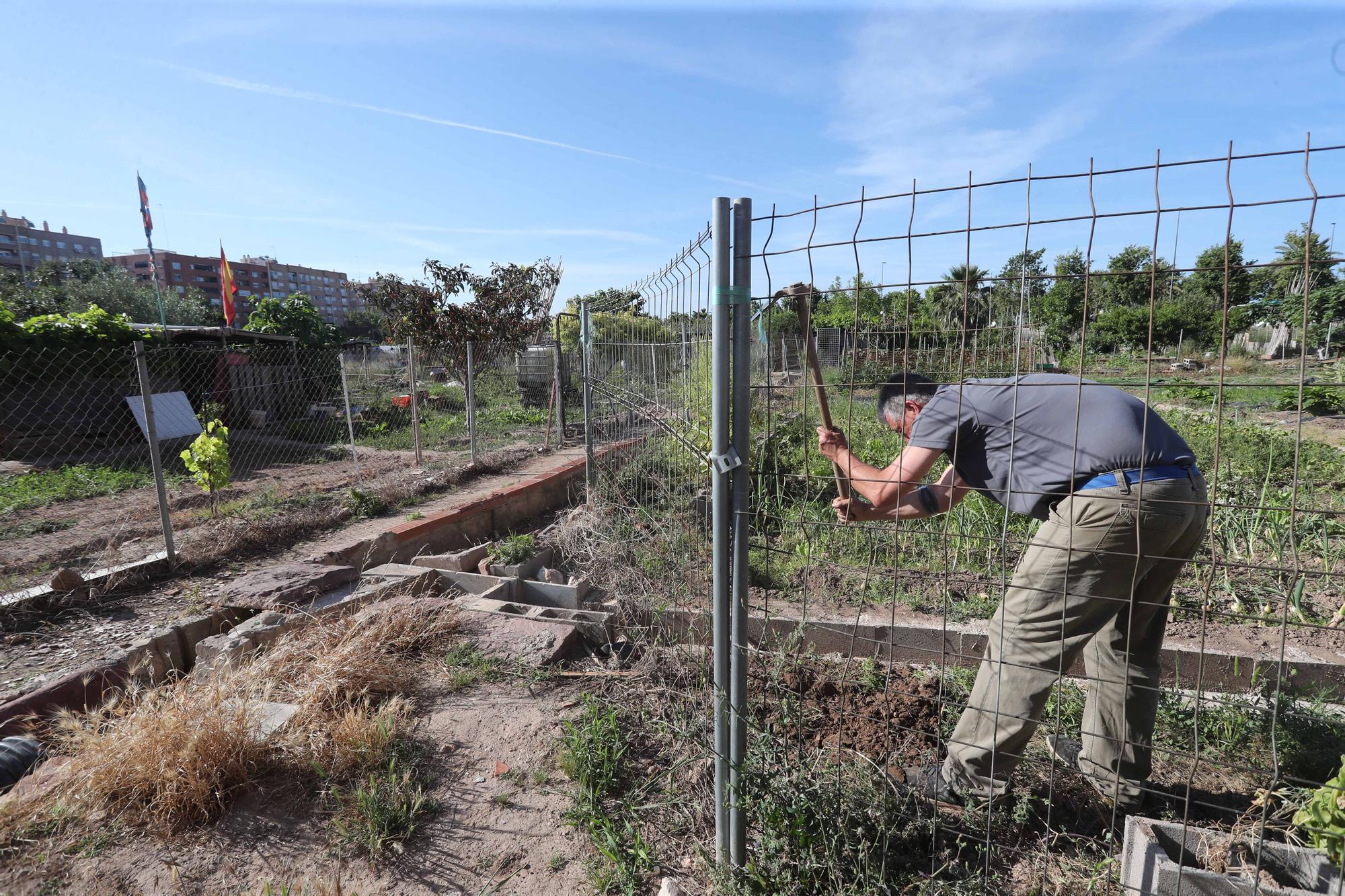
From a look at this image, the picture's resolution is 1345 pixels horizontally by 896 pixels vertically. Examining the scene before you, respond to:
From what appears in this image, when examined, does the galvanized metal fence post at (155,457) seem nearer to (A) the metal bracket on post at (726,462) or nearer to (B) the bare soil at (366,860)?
(B) the bare soil at (366,860)

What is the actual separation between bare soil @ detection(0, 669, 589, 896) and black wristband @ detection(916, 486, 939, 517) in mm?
1659

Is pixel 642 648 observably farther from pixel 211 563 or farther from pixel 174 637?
pixel 211 563

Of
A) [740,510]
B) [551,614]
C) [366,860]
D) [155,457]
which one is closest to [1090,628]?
[740,510]

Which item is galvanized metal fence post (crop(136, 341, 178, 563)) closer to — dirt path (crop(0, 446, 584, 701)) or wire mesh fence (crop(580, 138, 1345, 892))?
dirt path (crop(0, 446, 584, 701))

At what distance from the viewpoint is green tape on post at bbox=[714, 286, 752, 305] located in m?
1.89

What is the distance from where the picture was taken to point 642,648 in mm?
3680

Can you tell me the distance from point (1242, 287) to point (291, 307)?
22.4m

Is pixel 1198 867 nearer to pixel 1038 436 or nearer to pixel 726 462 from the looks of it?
pixel 1038 436

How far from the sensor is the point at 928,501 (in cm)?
246

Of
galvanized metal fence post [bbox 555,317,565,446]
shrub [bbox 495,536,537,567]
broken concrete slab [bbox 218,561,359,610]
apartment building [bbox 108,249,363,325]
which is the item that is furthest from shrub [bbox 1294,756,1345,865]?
apartment building [bbox 108,249,363,325]

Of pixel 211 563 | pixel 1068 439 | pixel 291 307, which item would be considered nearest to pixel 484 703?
pixel 1068 439

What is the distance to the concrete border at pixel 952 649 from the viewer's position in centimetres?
311

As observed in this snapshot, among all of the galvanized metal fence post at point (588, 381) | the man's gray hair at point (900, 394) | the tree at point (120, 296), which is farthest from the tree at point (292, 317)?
the man's gray hair at point (900, 394)

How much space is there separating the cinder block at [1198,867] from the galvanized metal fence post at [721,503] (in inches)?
42.0
